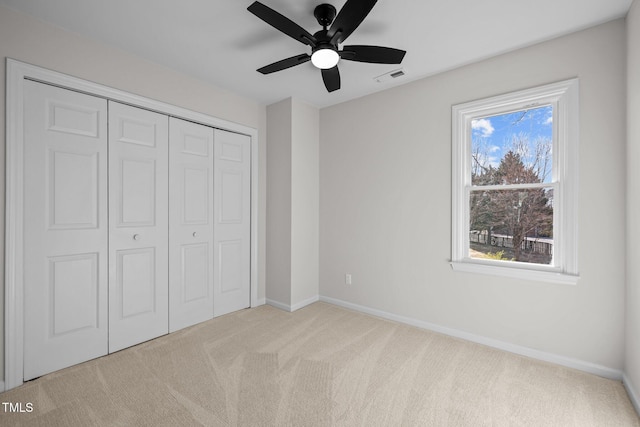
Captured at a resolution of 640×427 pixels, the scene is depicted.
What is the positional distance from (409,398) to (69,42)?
143 inches

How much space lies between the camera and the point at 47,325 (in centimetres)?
219

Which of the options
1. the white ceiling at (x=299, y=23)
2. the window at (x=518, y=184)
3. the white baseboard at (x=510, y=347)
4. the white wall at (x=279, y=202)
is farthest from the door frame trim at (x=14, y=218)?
the window at (x=518, y=184)

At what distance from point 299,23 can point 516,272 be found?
2.67 meters

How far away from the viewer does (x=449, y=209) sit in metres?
2.87

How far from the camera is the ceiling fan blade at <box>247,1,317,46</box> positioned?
5.28 feet

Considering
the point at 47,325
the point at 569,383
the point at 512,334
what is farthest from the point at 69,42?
the point at 569,383

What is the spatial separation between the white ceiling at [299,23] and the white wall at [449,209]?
→ 26cm

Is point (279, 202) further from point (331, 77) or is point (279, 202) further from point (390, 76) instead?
point (390, 76)

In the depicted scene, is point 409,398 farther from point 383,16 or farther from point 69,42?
point 69,42

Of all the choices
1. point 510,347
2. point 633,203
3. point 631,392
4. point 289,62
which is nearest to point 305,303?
point 510,347

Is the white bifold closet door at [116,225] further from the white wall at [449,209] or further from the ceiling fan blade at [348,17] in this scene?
the ceiling fan blade at [348,17]

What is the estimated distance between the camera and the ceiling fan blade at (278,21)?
1.61 m

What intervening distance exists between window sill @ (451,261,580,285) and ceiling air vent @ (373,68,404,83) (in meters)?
1.93

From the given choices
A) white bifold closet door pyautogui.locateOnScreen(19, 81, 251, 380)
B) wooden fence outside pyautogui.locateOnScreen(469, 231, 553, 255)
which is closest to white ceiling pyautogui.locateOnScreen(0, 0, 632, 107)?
white bifold closet door pyautogui.locateOnScreen(19, 81, 251, 380)
